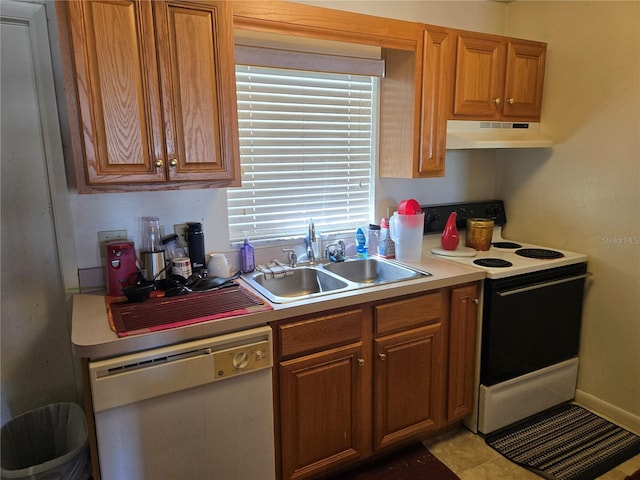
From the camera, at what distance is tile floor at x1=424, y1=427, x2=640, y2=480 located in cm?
208

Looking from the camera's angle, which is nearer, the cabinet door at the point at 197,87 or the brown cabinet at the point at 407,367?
the cabinet door at the point at 197,87

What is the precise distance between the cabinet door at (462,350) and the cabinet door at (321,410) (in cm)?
54

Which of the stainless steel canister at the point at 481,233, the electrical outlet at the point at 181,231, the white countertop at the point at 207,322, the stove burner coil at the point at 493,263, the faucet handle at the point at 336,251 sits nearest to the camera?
the white countertop at the point at 207,322

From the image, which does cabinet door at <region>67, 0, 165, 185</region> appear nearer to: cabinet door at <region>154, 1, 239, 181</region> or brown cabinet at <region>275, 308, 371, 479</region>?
cabinet door at <region>154, 1, 239, 181</region>

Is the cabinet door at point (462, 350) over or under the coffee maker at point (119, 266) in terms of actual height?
under

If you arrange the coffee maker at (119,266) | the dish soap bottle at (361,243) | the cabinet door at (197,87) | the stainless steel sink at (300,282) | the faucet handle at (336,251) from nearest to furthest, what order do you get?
the cabinet door at (197,87) → the coffee maker at (119,266) → the stainless steel sink at (300,282) → the faucet handle at (336,251) → the dish soap bottle at (361,243)

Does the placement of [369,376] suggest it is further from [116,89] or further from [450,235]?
[116,89]

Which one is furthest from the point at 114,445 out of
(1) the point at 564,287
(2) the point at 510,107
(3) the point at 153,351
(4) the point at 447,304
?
(2) the point at 510,107

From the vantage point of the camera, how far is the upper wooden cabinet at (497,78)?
2324mm

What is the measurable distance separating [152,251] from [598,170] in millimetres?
2397

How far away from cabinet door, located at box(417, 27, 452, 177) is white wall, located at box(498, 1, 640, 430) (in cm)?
79

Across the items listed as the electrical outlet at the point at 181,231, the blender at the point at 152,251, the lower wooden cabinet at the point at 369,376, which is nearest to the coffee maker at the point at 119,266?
the blender at the point at 152,251

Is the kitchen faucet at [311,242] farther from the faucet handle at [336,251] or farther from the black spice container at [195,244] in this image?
the black spice container at [195,244]

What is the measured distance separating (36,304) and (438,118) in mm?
2107
